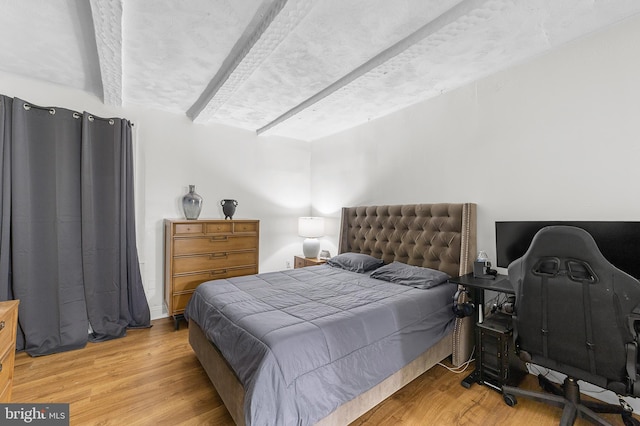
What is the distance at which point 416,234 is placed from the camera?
302 centimetres

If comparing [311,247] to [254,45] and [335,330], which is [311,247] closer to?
[335,330]

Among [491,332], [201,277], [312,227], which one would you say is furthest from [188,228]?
[491,332]

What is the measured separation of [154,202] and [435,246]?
3290 mm

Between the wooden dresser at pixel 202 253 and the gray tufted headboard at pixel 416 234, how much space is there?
1.29 metres

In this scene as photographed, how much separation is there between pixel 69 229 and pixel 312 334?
2.80 m

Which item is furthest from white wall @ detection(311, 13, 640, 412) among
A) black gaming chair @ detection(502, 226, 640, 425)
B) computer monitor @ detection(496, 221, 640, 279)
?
black gaming chair @ detection(502, 226, 640, 425)

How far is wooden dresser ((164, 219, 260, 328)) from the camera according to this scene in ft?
10.1

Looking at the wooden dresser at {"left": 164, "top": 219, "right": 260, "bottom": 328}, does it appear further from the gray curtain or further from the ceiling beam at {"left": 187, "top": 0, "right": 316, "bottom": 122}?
the ceiling beam at {"left": 187, "top": 0, "right": 316, "bottom": 122}

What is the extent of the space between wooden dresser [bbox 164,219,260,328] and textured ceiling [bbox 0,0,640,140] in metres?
1.42

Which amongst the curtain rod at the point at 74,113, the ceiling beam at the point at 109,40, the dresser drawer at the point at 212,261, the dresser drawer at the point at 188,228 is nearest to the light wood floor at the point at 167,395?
the dresser drawer at the point at 212,261

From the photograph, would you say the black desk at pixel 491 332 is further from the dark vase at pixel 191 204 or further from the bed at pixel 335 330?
the dark vase at pixel 191 204

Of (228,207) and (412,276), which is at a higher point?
(228,207)

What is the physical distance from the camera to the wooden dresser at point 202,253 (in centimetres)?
307

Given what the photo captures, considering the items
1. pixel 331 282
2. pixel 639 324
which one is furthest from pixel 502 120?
pixel 331 282
